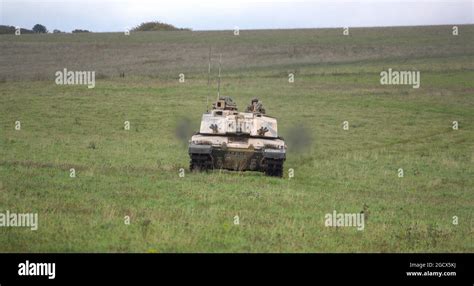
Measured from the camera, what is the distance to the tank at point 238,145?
2420 cm

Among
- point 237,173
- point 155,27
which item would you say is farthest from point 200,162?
point 155,27

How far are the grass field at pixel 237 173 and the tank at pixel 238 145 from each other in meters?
0.52

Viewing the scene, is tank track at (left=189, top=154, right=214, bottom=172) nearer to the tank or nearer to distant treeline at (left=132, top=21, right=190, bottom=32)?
the tank

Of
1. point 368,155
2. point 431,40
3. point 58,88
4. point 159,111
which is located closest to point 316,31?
point 431,40

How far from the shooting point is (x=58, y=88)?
50.4 meters

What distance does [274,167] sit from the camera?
24.3 m

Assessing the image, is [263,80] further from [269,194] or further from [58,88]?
[269,194]

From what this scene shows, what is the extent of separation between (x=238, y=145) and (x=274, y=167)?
3.91 ft

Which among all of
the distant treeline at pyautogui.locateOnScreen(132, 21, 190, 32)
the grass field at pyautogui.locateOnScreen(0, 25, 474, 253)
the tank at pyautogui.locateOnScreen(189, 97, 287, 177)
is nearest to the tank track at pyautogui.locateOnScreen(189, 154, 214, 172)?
the tank at pyautogui.locateOnScreen(189, 97, 287, 177)

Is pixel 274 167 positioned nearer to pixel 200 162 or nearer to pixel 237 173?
pixel 237 173

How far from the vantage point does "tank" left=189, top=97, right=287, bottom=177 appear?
79.4ft

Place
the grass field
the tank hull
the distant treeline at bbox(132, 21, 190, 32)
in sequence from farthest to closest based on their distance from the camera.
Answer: the distant treeline at bbox(132, 21, 190, 32) → the tank hull → the grass field

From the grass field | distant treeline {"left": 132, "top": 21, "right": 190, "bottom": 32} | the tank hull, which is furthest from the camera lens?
distant treeline {"left": 132, "top": 21, "right": 190, "bottom": 32}

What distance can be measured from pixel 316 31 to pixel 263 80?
40199 mm
